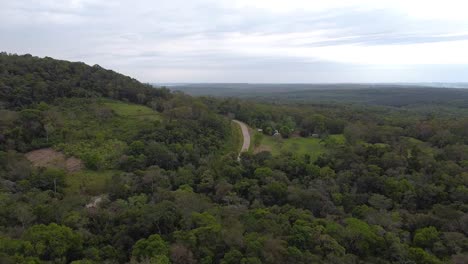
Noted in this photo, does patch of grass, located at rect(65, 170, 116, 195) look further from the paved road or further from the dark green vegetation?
the paved road

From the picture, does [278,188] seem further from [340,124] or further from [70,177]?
[340,124]

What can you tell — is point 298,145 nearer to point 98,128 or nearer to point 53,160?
point 98,128

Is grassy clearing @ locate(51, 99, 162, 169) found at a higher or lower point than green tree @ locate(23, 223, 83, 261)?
higher

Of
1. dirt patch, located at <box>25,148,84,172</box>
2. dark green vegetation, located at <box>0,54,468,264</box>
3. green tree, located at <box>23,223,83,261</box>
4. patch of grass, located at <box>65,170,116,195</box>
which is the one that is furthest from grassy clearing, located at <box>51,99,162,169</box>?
green tree, located at <box>23,223,83,261</box>

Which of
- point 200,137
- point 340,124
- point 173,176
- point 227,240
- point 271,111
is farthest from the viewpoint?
point 271,111

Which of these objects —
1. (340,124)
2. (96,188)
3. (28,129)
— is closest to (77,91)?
(28,129)

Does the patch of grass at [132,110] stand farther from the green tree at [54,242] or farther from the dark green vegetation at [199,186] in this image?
the green tree at [54,242]
